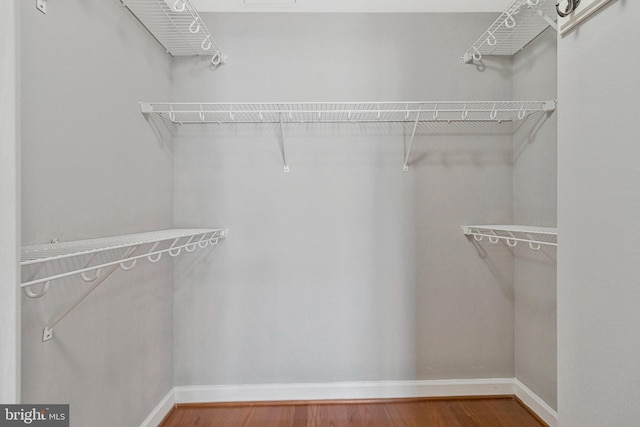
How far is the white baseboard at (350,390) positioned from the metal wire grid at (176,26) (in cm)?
191

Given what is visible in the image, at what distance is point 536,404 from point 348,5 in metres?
2.44

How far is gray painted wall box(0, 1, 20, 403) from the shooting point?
0.64 metres

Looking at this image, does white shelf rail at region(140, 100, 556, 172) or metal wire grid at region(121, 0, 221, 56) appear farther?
white shelf rail at region(140, 100, 556, 172)

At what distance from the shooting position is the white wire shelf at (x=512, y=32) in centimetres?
146

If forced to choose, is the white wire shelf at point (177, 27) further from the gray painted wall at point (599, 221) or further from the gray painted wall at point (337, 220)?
the gray painted wall at point (599, 221)

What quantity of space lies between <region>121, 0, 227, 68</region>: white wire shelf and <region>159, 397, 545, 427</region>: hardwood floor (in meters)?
1.97

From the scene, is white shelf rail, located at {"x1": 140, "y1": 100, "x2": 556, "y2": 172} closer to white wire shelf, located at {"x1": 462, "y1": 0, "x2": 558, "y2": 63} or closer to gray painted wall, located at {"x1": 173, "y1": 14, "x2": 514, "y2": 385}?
gray painted wall, located at {"x1": 173, "y1": 14, "x2": 514, "y2": 385}

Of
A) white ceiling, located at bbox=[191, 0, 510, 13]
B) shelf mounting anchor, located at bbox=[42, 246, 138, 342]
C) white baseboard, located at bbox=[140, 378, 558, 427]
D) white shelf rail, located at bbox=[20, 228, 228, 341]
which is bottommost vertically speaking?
white baseboard, located at bbox=[140, 378, 558, 427]

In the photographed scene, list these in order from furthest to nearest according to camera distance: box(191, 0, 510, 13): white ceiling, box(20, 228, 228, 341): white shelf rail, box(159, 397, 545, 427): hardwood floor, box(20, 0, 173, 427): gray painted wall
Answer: box(191, 0, 510, 13): white ceiling < box(159, 397, 545, 427): hardwood floor < box(20, 0, 173, 427): gray painted wall < box(20, 228, 228, 341): white shelf rail

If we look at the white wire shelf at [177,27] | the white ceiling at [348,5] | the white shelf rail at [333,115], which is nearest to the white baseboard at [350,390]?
the white shelf rail at [333,115]

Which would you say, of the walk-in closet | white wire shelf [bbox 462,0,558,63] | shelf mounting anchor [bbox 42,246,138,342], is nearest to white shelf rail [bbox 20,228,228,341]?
shelf mounting anchor [bbox 42,246,138,342]

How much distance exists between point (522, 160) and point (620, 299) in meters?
1.23

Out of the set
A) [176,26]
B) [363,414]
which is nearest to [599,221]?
[363,414]

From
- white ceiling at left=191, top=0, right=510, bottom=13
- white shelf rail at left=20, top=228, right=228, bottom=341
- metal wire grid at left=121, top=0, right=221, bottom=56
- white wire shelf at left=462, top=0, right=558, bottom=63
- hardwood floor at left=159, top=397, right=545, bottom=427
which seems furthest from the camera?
white ceiling at left=191, top=0, right=510, bottom=13
